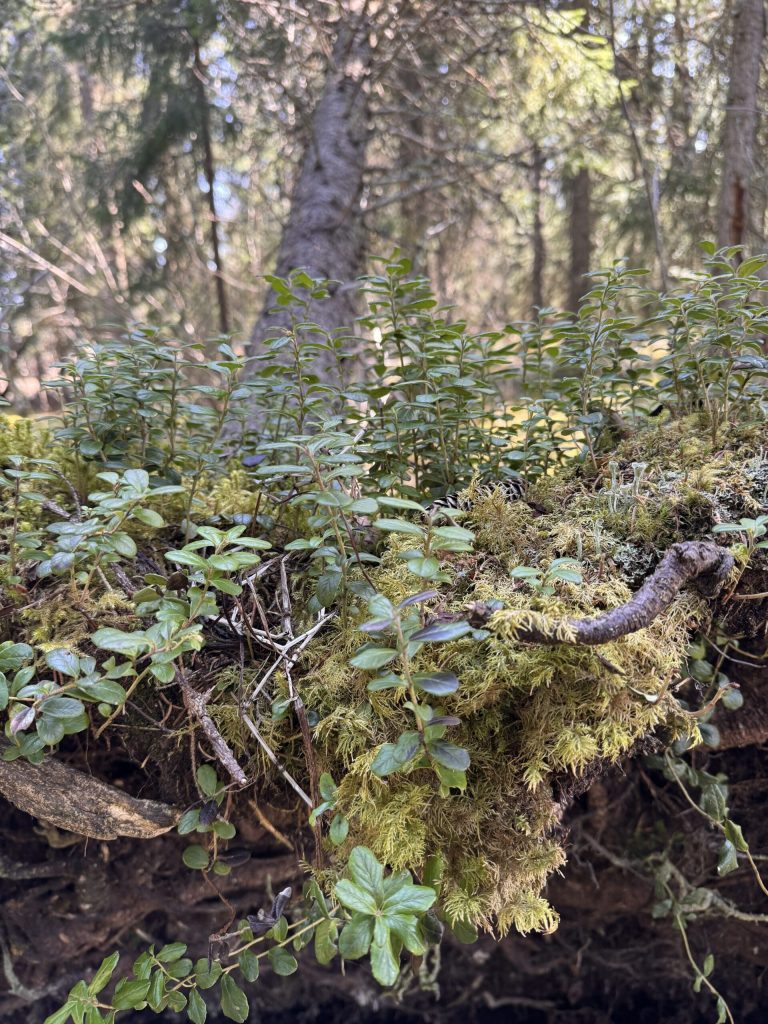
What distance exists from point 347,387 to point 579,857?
4.57 ft

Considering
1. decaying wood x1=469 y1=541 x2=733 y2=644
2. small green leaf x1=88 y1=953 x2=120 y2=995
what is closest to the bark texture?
small green leaf x1=88 y1=953 x2=120 y2=995

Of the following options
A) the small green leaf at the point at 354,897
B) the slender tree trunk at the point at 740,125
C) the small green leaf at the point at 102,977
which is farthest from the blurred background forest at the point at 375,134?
the small green leaf at the point at 354,897

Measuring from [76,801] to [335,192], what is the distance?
11.6ft

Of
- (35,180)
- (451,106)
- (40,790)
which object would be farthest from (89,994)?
(35,180)

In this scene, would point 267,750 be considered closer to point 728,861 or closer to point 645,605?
point 645,605

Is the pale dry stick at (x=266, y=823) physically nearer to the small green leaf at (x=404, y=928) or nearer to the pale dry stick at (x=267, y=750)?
the pale dry stick at (x=267, y=750)

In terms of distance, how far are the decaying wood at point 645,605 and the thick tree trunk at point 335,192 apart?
2.52m

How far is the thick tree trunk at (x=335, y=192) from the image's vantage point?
11.3 feet

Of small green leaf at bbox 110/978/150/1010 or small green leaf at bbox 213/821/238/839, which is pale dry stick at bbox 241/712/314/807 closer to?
small green leaf at bbox 213/821/238/839

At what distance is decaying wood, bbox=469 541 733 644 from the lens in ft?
3.02

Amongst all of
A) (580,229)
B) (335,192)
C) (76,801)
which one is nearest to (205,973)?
(76,801)

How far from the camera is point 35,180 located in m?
5.64

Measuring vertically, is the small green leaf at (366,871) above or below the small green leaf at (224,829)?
above

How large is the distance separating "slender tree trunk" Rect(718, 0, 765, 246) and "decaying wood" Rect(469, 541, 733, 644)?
7.09ft
